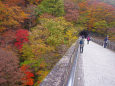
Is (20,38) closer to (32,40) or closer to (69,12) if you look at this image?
(32,40)

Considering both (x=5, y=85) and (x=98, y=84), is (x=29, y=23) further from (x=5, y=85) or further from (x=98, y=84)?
(x=98, y=84)

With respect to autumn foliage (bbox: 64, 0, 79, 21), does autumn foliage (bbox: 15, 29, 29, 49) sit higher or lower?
lower

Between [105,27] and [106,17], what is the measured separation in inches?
220

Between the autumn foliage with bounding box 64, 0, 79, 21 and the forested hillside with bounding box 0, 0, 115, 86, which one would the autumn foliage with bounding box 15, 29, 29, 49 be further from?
the autumn foliage with bounding box 64, 0, 79, 21

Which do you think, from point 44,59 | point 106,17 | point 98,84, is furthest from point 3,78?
point 106,17

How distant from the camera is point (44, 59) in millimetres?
10219

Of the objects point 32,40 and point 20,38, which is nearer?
point 32,40

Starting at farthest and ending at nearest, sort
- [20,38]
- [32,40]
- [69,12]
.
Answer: [69,12], [20,38], [32,40]

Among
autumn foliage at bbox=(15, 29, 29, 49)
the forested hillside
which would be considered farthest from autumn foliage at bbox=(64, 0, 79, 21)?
autumn foliage at bbox=(15, 29, 29, 49)

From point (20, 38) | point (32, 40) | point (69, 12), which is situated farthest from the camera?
point (69, 12)

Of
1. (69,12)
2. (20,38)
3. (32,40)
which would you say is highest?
(69,12)

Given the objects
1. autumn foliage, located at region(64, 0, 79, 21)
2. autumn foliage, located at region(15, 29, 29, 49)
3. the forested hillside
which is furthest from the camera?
autumn foliage, located at region(64, 0, 79, 21)

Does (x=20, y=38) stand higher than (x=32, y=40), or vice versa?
(x=32, y=40)

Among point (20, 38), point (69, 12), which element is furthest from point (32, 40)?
point (69, 12)
